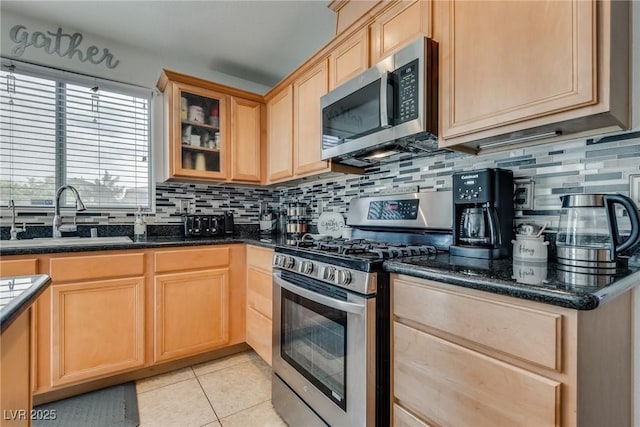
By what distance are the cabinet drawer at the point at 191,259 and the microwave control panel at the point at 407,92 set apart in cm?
157

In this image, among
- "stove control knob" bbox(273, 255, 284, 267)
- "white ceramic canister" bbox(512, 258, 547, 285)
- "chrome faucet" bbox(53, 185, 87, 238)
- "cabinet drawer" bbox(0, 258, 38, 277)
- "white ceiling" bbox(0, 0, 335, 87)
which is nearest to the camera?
"white ceramic canister" bbox(512, 258, 547, 285)

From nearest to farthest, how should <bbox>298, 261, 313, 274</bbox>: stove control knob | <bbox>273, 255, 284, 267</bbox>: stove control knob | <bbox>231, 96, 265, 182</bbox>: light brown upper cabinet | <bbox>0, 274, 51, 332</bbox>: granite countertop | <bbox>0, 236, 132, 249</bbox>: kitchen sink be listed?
<bbox>0, 274, 51, 332</bbox>: granite countertop, <bbox>298, 261, 313, 274</bbox>: stove control knob, <bbox>273, 255, 284, 267</bbox>: stove control knob, <bbox>0, 236, 132, 249</bbox>: kitchen sink, <bbox>231, 96, 265, 182</bbox>: light brown upper cabinet

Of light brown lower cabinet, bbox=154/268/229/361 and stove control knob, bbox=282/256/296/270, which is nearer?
stove control knob, bbox=282/256/296/270

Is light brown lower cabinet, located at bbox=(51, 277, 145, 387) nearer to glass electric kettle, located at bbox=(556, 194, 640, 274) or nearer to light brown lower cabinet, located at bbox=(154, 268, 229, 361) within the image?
light brown lower cabinet, located at bbox=(154, 268, 229, 361)

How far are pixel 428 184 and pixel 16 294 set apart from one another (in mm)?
1742

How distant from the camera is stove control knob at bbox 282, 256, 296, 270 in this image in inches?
63.9

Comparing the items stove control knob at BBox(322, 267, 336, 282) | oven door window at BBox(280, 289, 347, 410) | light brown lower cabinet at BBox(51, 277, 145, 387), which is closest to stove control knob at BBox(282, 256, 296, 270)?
oven door window at BBox(280, 289, 347, 410)

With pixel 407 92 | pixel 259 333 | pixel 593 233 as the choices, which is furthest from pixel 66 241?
pixel 593 233

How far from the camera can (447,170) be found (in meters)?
1.68

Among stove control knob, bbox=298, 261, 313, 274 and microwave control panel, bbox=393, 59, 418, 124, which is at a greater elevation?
microwave control panel, bbox=393, 59, 418, 124

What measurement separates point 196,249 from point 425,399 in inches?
68.3

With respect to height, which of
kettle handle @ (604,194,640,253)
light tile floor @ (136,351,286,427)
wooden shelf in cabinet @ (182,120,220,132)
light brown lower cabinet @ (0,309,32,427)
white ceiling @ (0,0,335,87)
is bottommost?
light tile floor @ (136,351,286,427)

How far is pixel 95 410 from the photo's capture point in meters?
1.74

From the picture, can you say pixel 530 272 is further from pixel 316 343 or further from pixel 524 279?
pixel 316 343
